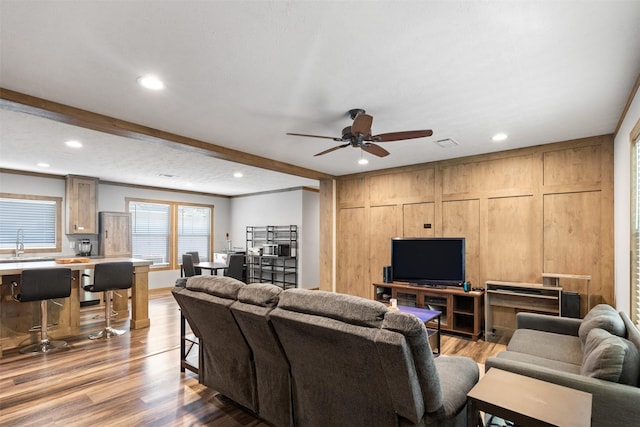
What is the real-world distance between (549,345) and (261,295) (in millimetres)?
2513

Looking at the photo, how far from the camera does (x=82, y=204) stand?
6.54 metres

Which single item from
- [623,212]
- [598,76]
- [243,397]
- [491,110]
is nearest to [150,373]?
[243,397]

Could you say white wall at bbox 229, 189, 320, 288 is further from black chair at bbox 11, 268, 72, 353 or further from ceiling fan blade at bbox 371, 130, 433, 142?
ceiling fan blade at bbox 371, 130, 433, 142

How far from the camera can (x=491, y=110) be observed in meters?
3.14

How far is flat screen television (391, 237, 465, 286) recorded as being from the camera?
461cm

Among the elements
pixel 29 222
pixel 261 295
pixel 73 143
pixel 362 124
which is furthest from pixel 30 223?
pixel 362 124

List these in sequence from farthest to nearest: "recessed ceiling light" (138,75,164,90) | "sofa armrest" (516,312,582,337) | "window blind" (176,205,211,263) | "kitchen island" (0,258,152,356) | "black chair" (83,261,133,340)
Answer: "window blind" (176,205,211,263) → "black chair" (83,261,133,340) → "kitchen island" (0,258,152,356) → "sofa armrest" (516,312,582,337) → "recessed ceiling light" (138,75,164,90)

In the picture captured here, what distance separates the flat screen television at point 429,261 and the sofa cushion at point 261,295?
10.5ft

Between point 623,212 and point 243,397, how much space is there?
384cm

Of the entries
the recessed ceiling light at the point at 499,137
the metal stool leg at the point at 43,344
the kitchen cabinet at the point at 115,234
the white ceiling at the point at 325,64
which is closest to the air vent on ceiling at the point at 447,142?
the white ceiling at the point at 325,64

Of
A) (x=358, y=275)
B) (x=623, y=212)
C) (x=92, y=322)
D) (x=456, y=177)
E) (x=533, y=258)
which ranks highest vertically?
(x=456, y=177)

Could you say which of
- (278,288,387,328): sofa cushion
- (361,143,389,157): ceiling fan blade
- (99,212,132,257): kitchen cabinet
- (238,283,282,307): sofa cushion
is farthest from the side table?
(99,212,132,257): kitchen cabinet

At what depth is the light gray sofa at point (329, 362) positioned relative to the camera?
156cm

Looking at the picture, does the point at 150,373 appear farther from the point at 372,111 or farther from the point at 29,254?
the point at 29,254
